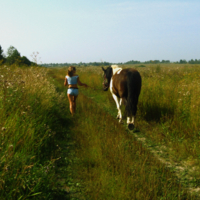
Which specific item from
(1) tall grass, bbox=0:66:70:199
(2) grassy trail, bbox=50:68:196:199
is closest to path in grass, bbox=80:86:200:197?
(2) grassy trail, bbox=50:68:196:199

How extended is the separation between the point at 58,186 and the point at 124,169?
1123mm

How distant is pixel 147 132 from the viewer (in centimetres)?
553

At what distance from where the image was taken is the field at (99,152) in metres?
2.62

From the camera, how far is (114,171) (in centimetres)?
332

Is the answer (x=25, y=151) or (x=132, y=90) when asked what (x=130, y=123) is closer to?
(x=132, y=90)

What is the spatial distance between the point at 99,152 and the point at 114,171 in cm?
65

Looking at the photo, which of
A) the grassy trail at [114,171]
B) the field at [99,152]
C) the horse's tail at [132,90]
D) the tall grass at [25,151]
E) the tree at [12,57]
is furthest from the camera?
the tree at [12,57]

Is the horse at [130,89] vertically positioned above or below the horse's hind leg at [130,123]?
above

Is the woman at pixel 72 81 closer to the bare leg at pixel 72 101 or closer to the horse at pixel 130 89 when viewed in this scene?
the bare leg at pixel 72 101

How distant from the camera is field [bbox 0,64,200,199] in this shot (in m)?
2.62

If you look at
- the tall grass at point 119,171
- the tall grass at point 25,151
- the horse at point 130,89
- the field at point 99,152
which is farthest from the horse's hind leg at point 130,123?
the tall grass at point 25,151

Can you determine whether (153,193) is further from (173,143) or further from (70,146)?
(70,146)

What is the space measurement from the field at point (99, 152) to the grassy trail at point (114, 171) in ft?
0.04

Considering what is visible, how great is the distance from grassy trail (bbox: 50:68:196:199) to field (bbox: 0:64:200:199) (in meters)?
0.01
